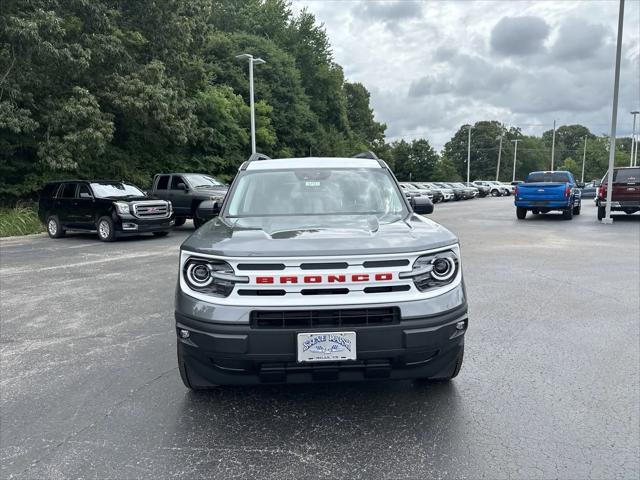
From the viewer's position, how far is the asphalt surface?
2910 millimetres

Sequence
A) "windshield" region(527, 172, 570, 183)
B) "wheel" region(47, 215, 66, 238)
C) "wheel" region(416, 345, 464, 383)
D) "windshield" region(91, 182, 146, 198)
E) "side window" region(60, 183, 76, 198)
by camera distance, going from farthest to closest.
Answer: "windshield" region(527, 172, 570, 183)
"wheel" region(47, 215, 66, 238)
"side window" region(60, 183, 76, 198)
"windshield" region(91, 182, 146, 198)
"wheel" region(416, 345, 464, 383)

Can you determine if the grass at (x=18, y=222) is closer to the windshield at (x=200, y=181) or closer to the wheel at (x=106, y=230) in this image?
the wheel at (x=106, y=230)

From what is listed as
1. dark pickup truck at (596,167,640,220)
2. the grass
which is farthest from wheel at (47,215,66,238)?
dark pickup truck at (596,167,640,220)

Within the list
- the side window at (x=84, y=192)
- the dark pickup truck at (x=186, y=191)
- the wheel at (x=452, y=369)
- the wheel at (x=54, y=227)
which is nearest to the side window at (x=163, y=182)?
the dark pickup truck at (x=186, y=191)

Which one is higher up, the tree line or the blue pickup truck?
the tree line

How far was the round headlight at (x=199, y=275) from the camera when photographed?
10.5ft

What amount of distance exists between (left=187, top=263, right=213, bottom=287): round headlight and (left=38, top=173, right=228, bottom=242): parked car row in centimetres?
1017

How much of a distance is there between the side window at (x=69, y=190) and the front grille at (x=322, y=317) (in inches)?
550

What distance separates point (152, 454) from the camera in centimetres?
302

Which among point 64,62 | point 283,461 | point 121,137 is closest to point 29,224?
point 64,62

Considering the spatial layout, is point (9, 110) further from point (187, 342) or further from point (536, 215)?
point (536, 215)

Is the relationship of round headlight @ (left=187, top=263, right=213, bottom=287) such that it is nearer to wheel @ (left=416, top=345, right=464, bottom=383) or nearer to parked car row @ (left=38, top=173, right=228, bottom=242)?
wheel @ (left=416, top=345, right=464, bottom=383)

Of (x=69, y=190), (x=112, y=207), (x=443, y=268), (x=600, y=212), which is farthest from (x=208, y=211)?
(x=600, y=212)

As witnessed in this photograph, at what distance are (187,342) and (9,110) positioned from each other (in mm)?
17649
